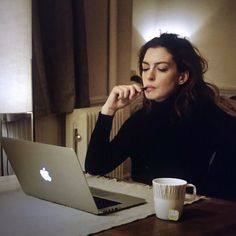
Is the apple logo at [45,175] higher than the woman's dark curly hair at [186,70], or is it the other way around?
the woman's dark curly hair at [186,70]

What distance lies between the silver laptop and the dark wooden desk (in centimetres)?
13

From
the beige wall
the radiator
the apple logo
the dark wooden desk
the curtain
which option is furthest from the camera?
the beige wall

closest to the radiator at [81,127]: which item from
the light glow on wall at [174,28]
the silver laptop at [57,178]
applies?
the silver laptop at [57,178]

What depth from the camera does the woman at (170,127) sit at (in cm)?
181

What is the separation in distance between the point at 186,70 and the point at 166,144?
0.31 m

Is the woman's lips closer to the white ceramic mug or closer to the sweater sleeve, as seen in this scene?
the sweater sleeve

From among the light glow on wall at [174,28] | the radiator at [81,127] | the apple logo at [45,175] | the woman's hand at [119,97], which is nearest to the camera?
the apple logo at [45,175]

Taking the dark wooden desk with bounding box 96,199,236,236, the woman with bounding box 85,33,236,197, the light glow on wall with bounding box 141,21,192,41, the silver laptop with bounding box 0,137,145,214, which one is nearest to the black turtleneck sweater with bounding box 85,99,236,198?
the woman with bounding box 85,33,236,197

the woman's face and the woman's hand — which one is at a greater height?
the woman's face

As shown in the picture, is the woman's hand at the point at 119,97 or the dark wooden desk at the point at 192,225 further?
the woman's hand at the point at 119,97

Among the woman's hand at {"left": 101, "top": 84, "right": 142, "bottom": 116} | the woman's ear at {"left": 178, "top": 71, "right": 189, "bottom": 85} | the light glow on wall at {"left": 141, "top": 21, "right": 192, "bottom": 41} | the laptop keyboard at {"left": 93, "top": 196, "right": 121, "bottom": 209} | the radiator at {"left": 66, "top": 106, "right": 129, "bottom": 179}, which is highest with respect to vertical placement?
the light glow on wall at {"left": 141, "top": 21, "right": 192, "bottom": 41}

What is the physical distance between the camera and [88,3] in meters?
3.23

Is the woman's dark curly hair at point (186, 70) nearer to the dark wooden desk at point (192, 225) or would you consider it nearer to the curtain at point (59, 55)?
the dark wooden desk at point (192, 225)

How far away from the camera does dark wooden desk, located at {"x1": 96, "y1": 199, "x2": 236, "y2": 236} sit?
3.83 ft
